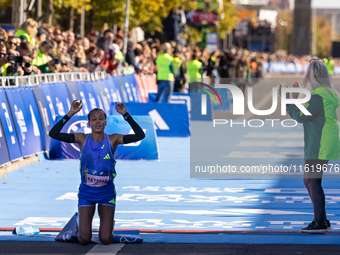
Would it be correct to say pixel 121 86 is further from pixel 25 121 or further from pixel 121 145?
pixel 25 121

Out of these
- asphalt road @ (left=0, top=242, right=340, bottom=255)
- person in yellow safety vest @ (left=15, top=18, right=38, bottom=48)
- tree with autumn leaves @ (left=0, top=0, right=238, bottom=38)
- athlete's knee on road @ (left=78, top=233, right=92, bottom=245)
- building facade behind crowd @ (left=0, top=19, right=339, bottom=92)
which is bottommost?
asphalt road @ (left=0, top=242, right=340, bottom=255)

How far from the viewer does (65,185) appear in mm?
11102

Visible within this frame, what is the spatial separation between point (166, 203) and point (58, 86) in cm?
582

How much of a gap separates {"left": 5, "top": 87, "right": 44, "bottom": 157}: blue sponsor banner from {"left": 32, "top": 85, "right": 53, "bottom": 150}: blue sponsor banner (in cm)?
19

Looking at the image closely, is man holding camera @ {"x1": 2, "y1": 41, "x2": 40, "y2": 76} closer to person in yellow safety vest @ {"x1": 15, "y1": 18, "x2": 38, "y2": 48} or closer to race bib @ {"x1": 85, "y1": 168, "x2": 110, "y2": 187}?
person in yellow safety vest @ {"x1": 15, "y1": 18, "x2": 38, "y2": 48}

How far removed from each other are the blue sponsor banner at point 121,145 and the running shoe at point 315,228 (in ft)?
20.3

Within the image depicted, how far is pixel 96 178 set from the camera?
735 cm

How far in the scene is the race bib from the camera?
24.1ft

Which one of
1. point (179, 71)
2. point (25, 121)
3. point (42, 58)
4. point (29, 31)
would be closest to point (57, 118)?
point (25, 121)

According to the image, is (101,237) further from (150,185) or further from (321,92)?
(150,185)

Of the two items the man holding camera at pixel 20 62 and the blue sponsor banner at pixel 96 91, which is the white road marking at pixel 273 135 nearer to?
the blue sponsor banner at pixel 96 91

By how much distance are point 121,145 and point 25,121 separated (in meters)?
2.02

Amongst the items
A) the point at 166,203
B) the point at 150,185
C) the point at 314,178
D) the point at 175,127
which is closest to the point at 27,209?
the point at 166,203

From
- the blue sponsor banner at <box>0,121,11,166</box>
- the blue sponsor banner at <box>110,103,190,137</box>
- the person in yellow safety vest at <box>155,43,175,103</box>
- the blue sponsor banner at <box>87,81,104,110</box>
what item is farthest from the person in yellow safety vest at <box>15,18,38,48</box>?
the person in yellow safety vest at <box>155,43,175,103</box>
